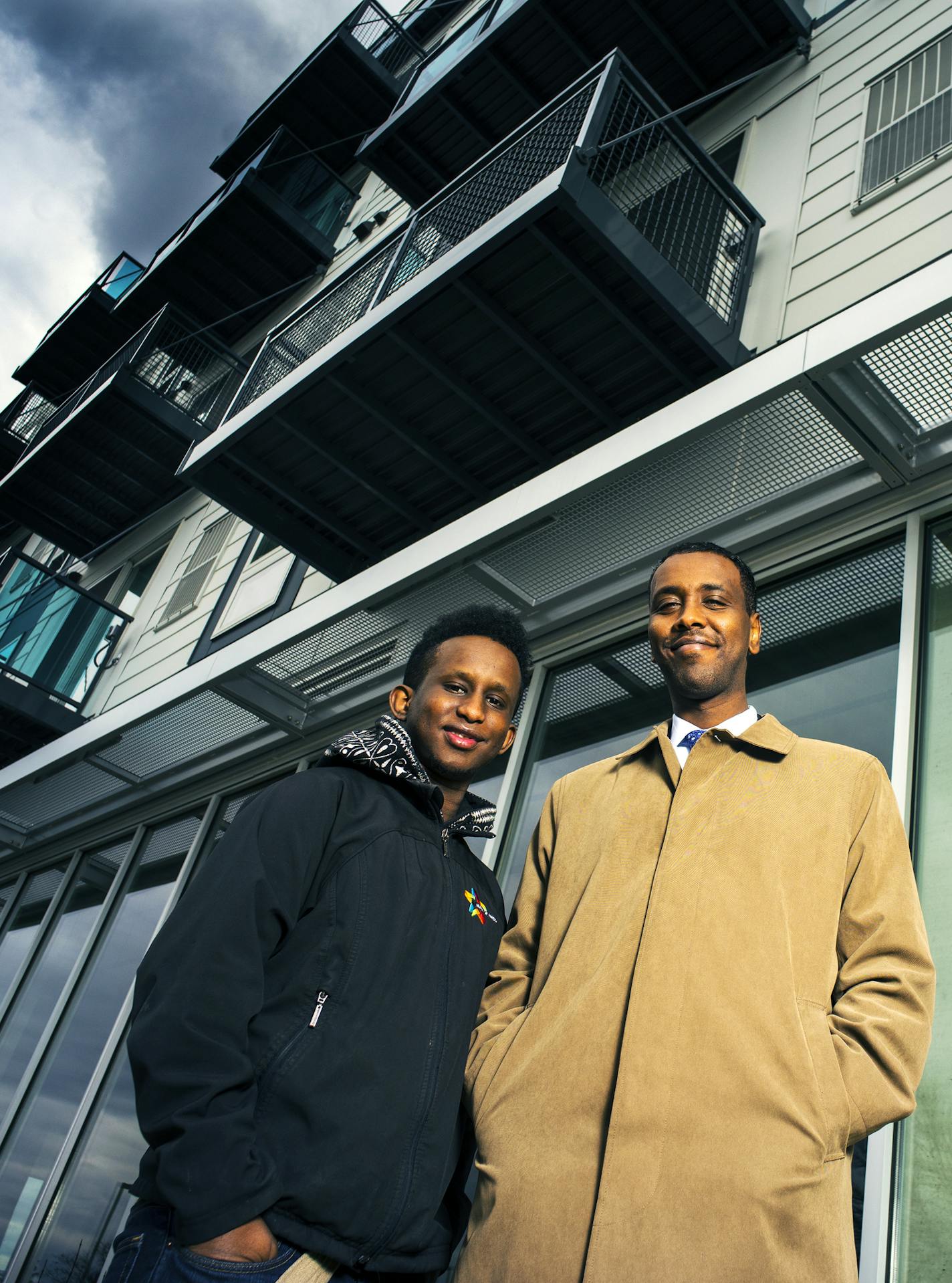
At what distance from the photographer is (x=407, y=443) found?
744 cm

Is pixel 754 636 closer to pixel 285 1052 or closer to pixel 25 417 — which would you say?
pixel 285 1052

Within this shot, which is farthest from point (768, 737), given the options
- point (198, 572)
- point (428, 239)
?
point (198, 572)

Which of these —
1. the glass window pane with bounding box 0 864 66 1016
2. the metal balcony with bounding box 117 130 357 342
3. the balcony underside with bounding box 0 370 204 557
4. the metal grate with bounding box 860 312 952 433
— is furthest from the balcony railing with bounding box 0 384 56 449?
the metal grate with bounding box 860 312 952 433

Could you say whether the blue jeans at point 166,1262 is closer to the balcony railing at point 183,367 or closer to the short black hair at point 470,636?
the short black hair at point 470,636

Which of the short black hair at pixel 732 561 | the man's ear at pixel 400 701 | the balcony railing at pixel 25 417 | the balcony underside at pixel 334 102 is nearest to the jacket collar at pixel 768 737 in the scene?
the short black hair at pixel 732 561

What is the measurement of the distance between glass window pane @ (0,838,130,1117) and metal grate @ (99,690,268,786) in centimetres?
107

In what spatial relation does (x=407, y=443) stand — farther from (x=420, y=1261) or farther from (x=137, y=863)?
(x=420, y=1261)

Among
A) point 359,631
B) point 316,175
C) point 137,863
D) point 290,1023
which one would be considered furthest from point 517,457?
point 316,175

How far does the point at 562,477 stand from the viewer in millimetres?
4980

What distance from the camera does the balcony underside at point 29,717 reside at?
11.7 meters

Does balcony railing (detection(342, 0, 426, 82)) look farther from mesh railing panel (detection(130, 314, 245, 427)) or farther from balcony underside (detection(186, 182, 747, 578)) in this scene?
balcony underside (detection(186, 182, 747, 578))

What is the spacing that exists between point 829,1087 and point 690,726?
3.11 feet

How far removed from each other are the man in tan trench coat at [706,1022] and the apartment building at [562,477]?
1.38m

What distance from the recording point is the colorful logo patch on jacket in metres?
2.56
